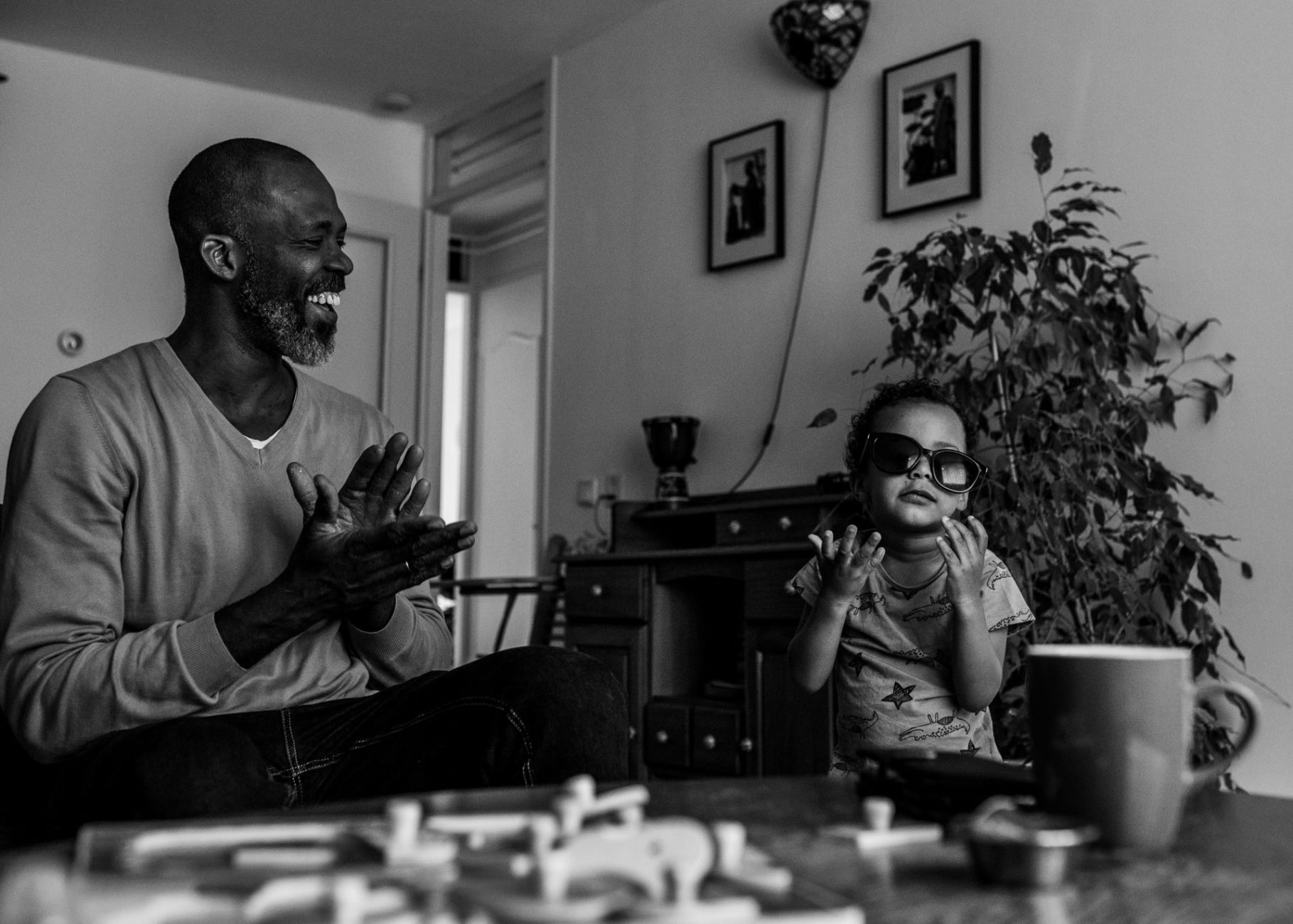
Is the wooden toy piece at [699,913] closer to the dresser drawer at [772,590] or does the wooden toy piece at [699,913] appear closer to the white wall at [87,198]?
the dresser drawer at [772,590]

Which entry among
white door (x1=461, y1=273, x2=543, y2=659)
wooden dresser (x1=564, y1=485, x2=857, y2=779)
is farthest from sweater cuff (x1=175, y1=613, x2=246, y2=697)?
white door (x1=461, y1=273, x2=543, y2=659)

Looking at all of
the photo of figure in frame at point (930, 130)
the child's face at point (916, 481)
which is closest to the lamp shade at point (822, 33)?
the photo of figure in frame at point (930, 130)

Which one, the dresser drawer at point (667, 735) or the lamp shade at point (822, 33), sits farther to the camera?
the lamp shade at point (822, 33)

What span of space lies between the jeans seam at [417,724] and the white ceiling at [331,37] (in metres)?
3.67

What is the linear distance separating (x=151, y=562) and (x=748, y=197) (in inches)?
110

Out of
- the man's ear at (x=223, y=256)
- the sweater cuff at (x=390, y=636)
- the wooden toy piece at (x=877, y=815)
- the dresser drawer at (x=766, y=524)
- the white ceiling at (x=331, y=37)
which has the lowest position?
the wooden toy piece at (x=877, y=815)

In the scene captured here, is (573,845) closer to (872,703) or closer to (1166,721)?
(1166,721)

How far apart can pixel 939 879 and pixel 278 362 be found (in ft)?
4.62

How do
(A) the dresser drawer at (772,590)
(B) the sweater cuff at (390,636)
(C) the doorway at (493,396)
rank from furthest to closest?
(C) the doorway at (493,396) → (A) the dresser drawer at (772,590) → (B) the sweater cuff at (390,636)

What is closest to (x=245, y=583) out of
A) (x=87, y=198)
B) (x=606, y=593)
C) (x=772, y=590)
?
(x=772, y=590)

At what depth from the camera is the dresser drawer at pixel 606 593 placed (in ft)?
11.5

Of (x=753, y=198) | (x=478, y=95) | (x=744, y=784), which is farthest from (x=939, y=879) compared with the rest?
(x=478, y=95)

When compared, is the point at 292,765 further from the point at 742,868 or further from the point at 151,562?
the point at 742,868

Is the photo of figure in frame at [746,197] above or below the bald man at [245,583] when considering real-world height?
above
